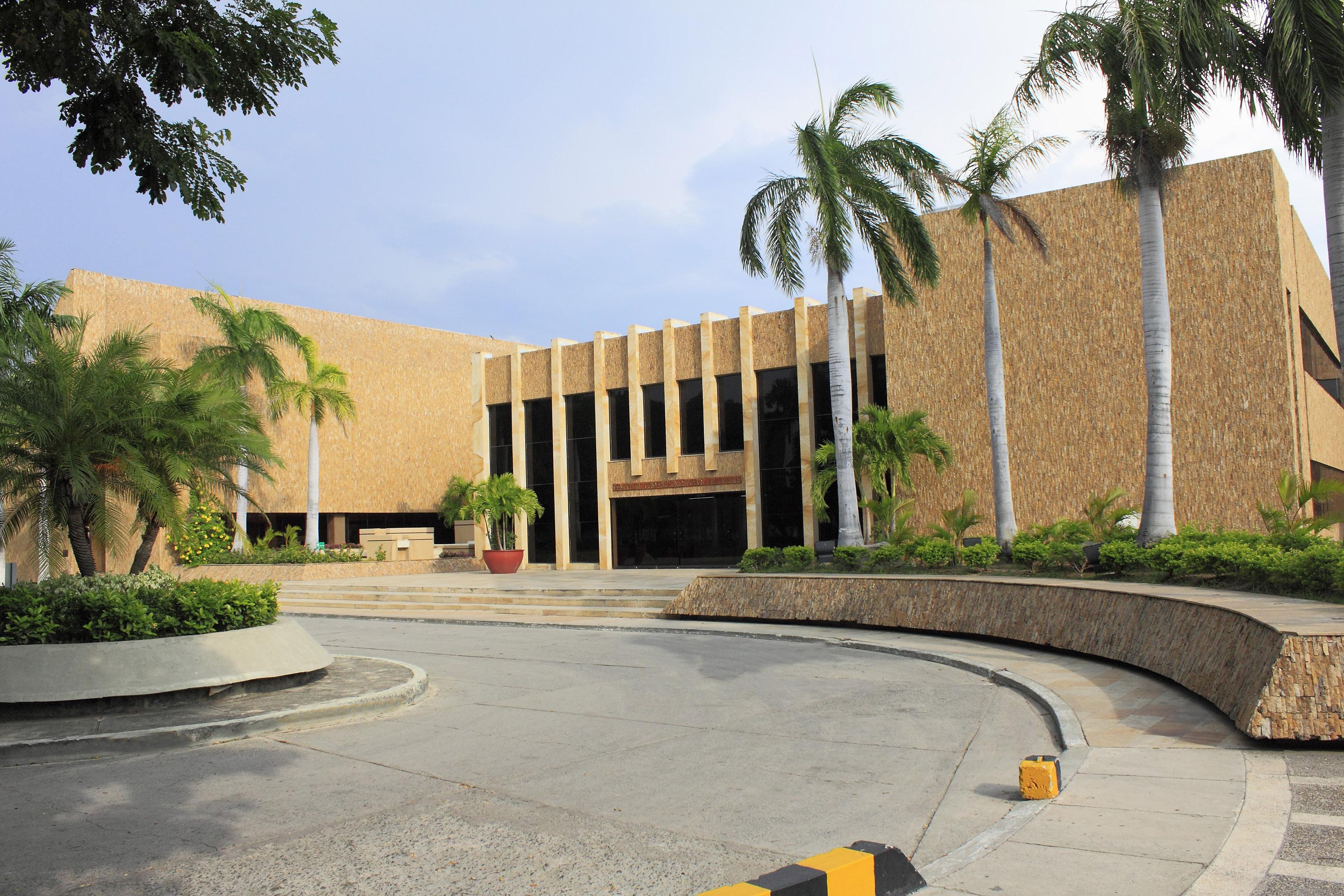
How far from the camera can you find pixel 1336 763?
6492 millimetres

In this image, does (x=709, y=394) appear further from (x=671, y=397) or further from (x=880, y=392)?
(x=880, y=392)

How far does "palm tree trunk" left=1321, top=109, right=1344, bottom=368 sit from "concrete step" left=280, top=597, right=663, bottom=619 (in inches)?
482

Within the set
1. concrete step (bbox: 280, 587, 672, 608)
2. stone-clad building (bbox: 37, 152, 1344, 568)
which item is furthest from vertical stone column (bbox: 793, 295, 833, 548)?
concrete step (bbox: 280, 587, 672, 608)

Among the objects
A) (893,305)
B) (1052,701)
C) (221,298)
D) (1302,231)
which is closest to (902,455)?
(893,305)

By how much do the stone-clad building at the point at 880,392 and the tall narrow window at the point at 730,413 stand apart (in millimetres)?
54

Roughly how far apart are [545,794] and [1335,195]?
37.7 ft

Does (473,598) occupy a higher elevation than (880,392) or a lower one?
lower

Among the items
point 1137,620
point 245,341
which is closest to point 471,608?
point 1137,620

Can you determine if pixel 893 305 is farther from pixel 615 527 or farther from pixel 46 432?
pixel 46 432

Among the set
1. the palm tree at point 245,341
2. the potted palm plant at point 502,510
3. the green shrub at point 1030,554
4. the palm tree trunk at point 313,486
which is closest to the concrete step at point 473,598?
the potted palm plant at point 502,510

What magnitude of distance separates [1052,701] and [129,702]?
28.4 feet

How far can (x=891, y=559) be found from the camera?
18328mm

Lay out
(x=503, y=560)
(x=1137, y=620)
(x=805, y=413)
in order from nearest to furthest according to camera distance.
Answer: (x=1137, y=620)
(x=805, y=413)
(x=503, y=560)

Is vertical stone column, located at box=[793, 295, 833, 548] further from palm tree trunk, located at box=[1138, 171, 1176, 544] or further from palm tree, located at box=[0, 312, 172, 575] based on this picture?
palm tree, located at box=[0, 312, 172, 575]
